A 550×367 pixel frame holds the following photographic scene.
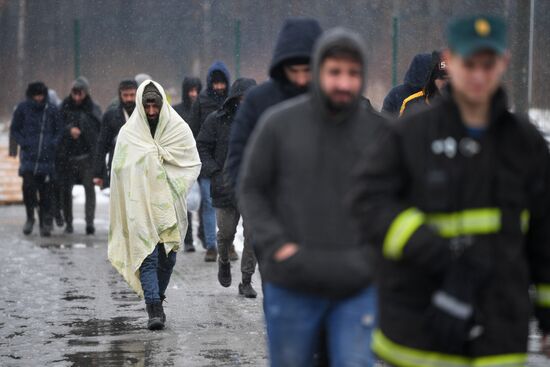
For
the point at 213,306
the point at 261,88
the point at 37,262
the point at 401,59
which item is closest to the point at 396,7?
the point at 401,59

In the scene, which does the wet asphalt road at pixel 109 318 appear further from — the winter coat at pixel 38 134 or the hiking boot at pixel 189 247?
the winter coat at pixel 38 134

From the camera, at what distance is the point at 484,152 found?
160 inches

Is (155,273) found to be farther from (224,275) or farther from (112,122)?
(112,122)

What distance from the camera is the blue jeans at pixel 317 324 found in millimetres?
4895

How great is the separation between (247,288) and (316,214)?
6.06 meters

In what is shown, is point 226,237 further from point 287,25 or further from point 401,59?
point 401,59

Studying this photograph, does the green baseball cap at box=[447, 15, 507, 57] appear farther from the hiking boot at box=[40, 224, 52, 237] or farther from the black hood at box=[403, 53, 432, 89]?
the hiking boot at box=[40, 224, 52, 237]

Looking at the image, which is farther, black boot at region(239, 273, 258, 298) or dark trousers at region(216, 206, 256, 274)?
black boot at region(239, 273, 258, 298)

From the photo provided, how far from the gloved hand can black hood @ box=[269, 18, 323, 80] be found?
88.5 inches

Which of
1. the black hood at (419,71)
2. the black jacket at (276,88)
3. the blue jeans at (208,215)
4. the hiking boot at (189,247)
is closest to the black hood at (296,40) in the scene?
the black jacket at (276,88)

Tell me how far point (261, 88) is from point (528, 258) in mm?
2438

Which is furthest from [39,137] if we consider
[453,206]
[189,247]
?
[453,206]

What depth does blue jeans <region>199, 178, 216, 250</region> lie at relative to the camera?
13195 mm

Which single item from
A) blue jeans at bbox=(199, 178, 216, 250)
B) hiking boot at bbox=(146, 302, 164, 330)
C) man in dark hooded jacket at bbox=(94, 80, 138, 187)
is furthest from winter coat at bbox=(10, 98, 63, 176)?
hiking boot at bbox=(146, 302, 164, 330)
